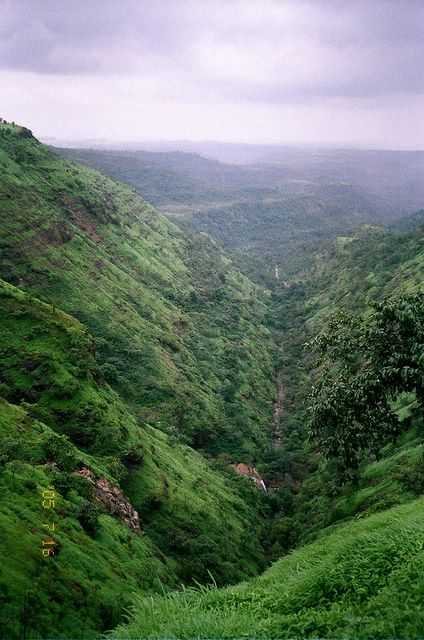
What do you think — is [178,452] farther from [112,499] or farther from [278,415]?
[278,415]

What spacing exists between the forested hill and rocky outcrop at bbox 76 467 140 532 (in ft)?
0.66

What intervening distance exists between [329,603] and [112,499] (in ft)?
112

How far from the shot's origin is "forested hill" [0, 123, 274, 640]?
97.9ft

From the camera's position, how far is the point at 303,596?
16797mm

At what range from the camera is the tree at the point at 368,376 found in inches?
1203

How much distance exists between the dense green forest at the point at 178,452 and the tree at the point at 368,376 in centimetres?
18

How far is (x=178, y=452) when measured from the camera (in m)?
78.4

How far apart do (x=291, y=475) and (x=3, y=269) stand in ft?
212

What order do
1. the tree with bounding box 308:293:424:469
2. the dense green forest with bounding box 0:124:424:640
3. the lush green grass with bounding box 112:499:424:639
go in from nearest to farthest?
the lush green grass with bounding box 112:499:424:639, the dense green forest with bounding box 0:124:424:640, the tree with bounding box 308:293:424:469

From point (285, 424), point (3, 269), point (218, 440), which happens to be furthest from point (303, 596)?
point (285, 424)
